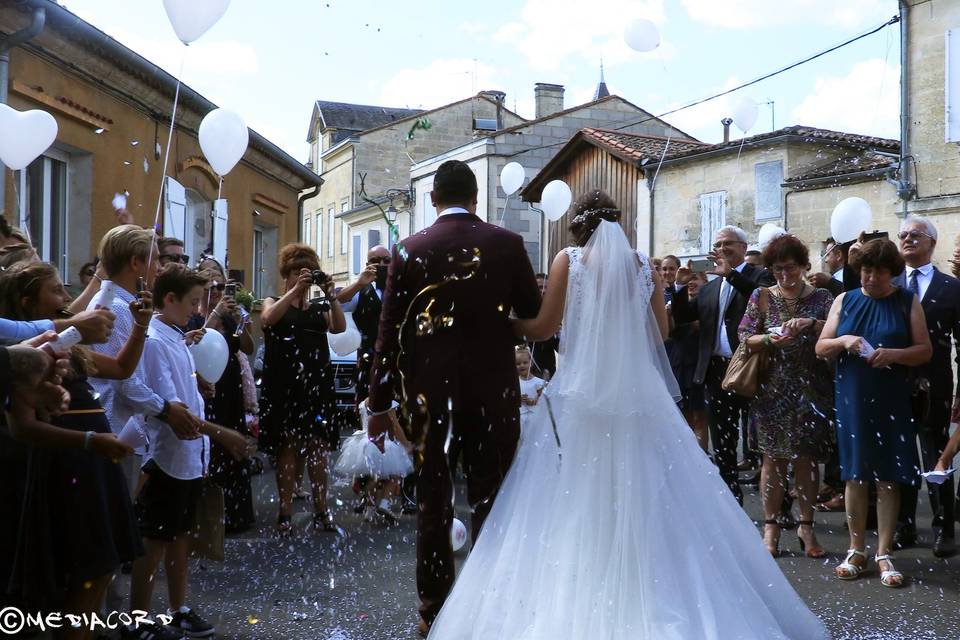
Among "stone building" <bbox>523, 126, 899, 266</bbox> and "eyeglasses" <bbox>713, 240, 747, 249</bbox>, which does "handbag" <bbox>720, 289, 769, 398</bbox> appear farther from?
"stone building" <bbox>523, 126, 899, 266</bbox>

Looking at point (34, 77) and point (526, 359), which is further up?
point (34, 77)

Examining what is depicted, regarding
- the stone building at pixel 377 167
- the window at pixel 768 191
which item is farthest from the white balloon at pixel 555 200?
the stone building at pixel 377 167

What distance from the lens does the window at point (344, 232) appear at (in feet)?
159

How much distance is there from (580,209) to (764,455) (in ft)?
8.14

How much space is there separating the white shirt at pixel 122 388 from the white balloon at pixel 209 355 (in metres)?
1.28

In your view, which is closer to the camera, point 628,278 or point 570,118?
point 628,278

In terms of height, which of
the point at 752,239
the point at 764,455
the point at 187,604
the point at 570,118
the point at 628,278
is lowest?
the point at 187,604

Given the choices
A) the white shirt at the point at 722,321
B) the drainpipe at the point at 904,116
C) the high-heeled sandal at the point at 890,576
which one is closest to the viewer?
the high-heeled sandal at the point at 890,576

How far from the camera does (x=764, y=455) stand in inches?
260

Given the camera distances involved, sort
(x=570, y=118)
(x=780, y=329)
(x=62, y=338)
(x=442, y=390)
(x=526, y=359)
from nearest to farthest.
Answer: (x=62, y=338), (x=442, y=390), (x=780, y=329), (x=526, y=359), (x=570, y=118)

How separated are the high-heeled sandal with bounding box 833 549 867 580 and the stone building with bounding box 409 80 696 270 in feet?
88.2

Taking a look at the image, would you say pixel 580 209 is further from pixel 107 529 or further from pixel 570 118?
pixel 570 118

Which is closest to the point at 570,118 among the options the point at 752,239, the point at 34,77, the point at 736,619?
the point at 752,239

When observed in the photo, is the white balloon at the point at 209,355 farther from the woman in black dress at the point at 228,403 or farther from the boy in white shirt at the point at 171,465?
the boy in white shirt at the point at 171,465
